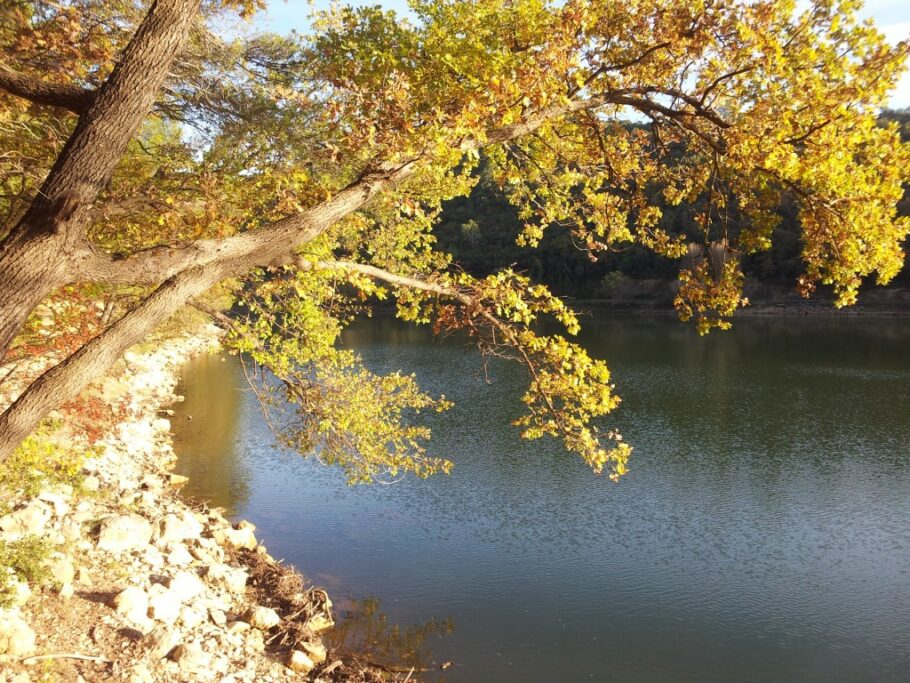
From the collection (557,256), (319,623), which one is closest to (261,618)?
(319,623)

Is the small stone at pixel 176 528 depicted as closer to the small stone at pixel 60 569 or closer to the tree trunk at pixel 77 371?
the small stone at pixel 60 569

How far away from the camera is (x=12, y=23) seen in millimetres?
6125

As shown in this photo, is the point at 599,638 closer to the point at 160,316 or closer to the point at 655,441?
the point at 160,316

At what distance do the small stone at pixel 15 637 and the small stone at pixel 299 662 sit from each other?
2.66m

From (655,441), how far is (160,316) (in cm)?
1701

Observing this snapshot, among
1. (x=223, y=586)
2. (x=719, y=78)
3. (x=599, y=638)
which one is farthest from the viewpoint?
(x=599, y=638)

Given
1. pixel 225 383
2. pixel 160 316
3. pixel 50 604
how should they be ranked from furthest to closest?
pixel 225 383 → pixel 50 604 → pixel 160 316

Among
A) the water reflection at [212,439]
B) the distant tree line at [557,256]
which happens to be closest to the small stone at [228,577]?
the water reflection at [212,439]

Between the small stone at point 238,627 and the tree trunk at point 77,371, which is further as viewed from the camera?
the small stone at point 238,627

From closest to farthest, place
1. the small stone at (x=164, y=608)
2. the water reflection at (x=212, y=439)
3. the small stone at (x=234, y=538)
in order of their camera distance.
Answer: the small stone at (x=164, y=608) → the small stone at (x=234, y=538) → the water reflection at (x=212, y=439)

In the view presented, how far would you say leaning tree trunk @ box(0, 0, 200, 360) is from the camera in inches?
124

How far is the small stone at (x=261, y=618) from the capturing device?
8.23m

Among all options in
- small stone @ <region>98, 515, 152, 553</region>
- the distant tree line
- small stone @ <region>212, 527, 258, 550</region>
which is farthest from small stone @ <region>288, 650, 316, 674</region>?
the distant tree line

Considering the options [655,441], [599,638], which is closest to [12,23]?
[599,638]
